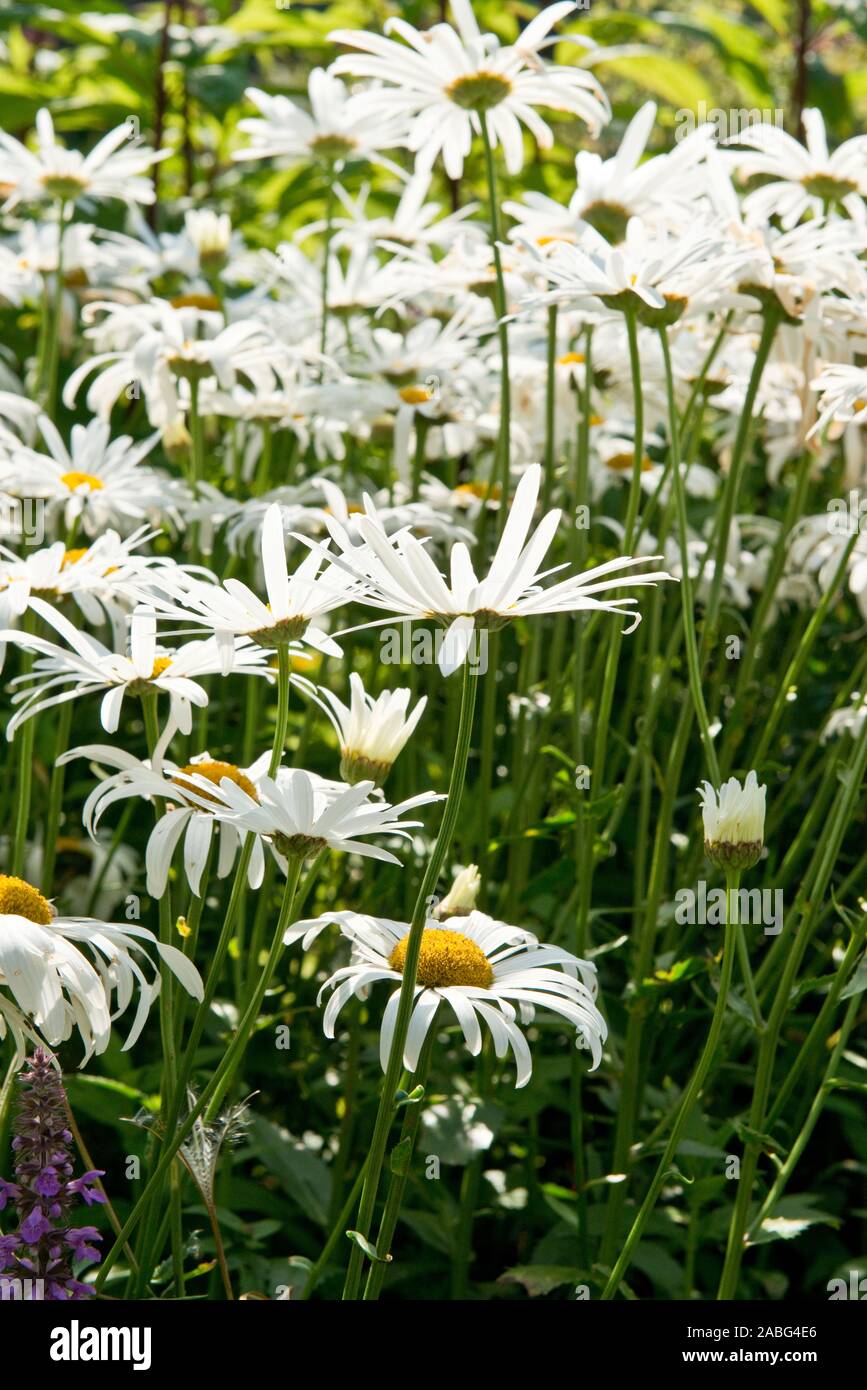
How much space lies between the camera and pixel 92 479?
7.66 ft

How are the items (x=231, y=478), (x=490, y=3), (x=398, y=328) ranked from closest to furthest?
(x=231, y=478)
(x=398, y=328)
(x=490, y=3)

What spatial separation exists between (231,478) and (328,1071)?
126 centimetres

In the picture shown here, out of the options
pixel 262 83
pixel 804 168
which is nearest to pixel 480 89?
pixel 804 168

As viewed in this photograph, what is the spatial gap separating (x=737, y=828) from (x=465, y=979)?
0.96 ft

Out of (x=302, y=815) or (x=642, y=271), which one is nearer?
(x=302, y=815)

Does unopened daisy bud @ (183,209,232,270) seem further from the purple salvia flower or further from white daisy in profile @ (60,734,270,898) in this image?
the purple salvia flower

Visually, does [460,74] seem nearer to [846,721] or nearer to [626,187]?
[626,187]

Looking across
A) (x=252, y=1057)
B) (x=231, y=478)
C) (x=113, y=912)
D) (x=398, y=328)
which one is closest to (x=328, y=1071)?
(x=252, y=1057)

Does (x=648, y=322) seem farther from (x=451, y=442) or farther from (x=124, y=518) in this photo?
(x=124, y=518)

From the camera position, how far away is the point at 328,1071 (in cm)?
250

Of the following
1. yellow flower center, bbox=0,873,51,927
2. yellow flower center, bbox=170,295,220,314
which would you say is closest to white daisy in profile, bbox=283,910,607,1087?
yellow flower center, bbox=0,873,51,927

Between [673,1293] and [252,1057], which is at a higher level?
[252,1057]

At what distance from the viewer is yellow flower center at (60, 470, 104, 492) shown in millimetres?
2301
